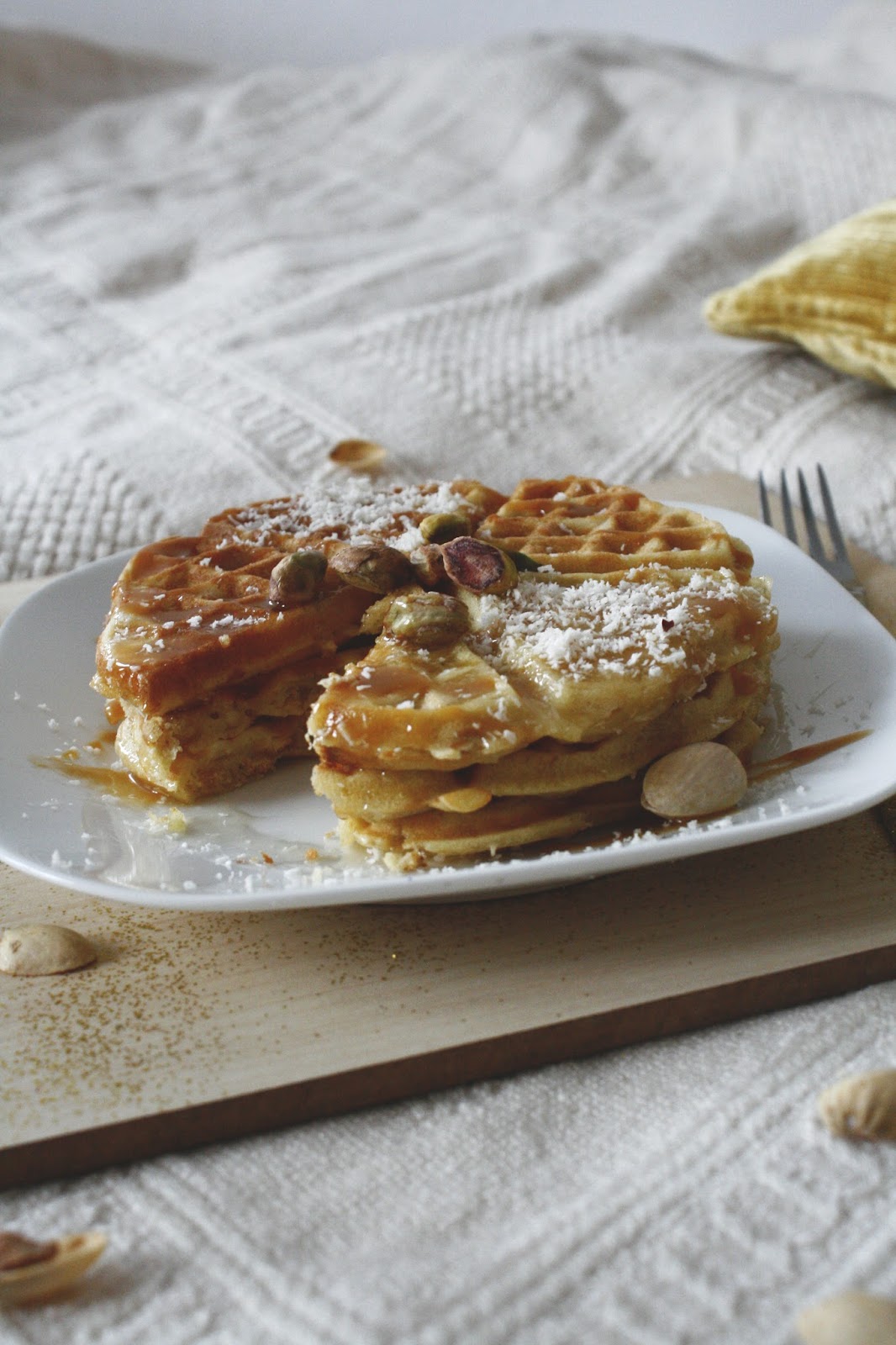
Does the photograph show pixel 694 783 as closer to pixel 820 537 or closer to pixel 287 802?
pixel 287 802

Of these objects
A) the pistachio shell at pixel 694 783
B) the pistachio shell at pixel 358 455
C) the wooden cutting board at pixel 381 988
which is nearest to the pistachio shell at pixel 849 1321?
→ the wooden cutting board at pixel 381 988

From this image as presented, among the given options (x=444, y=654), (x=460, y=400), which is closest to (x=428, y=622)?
(x=444, y=654)

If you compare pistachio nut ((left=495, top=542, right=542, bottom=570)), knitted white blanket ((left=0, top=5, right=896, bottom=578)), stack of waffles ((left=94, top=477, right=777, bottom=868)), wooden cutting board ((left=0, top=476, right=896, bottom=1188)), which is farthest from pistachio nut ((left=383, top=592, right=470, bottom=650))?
knitted white blanket ((left=0, top=5, right=896, bottom=578))

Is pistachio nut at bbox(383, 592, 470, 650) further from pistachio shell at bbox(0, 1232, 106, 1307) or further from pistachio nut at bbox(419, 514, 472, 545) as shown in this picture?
pistachio shell at bbox(0, 1232, 106, 1307)

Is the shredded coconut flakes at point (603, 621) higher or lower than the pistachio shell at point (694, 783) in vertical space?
higher

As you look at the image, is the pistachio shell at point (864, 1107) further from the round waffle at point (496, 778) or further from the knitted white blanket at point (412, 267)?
the knitted white blanket at point (412, 267)

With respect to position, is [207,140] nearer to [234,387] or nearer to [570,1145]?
A: [234,387]

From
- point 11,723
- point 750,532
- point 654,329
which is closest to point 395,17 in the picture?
point 654,329
